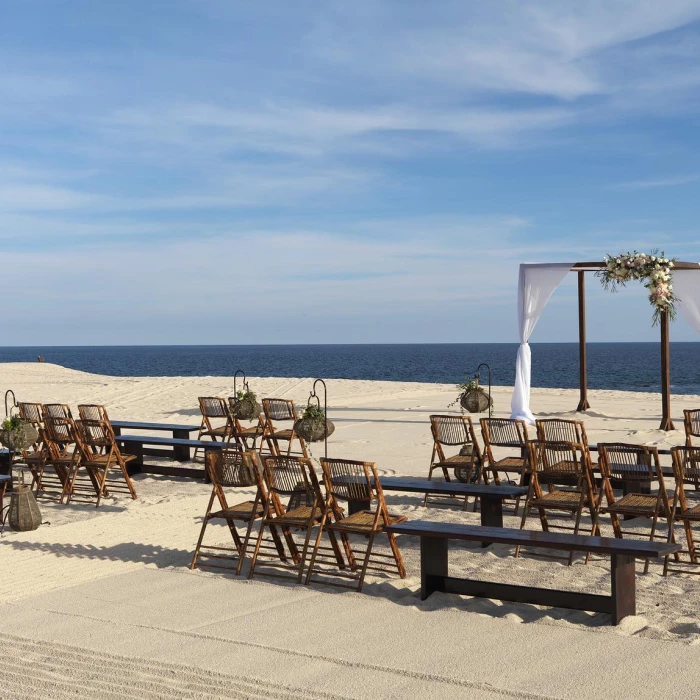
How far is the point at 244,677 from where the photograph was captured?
3.91 metres

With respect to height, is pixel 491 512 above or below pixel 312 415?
below

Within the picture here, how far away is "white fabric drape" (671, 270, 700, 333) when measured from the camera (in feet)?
44.0

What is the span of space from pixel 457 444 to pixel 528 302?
585 cm

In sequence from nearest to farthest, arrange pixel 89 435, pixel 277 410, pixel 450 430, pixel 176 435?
pixel 450 430 < pixel 89 435 < pixel 176 435 < pixel 277 410

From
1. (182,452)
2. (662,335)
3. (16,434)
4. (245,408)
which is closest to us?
(16,434)

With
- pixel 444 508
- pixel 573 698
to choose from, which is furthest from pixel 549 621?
pixel 444 508

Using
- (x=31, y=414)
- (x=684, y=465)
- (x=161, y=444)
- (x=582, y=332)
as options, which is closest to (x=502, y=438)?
(x=684, y=465)

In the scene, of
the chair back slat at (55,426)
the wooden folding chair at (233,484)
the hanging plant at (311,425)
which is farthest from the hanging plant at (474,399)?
the wooden folding chair at (233,484)

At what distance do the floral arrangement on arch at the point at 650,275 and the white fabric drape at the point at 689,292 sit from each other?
0.33 feet

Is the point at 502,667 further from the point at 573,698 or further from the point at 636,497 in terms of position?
the point at 636,497

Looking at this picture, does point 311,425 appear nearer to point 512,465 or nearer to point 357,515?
point 512,465

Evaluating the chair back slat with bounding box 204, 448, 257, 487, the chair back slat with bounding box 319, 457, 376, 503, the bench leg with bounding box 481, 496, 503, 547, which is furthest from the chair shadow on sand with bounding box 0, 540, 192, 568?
the bench leg with bounding box 481, 496, 503, 547

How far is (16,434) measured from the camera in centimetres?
890

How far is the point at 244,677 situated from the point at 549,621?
159 centimetres
